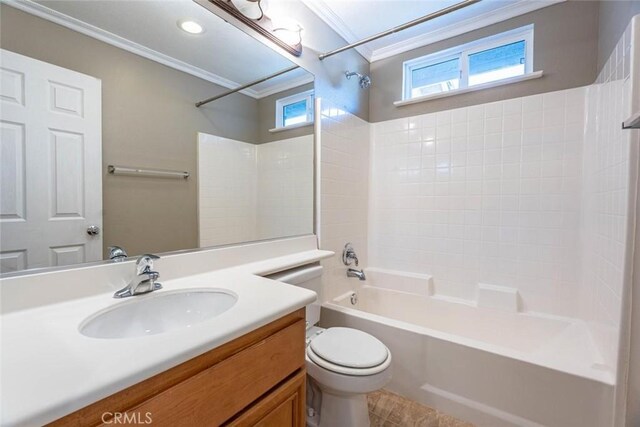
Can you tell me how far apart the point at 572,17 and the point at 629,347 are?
1.93 meters

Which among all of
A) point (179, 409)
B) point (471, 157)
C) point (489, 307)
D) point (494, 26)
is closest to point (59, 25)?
point (179, 409)

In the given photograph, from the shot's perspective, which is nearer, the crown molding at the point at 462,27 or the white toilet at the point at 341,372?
the white toilet at the point at 341,372

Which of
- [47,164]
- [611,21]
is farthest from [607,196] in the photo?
[47,164]

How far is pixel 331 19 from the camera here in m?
1.99

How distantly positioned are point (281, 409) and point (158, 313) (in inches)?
20.5

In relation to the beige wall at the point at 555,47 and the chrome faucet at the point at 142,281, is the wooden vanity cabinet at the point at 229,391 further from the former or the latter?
the beige wall at the point at 555,47

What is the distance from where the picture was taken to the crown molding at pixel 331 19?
1837mm

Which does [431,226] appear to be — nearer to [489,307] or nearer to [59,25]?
[489,307]

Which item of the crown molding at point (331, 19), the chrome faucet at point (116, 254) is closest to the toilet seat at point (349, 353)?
the chrome faucet at point (116, 254)

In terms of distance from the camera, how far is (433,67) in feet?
7.75

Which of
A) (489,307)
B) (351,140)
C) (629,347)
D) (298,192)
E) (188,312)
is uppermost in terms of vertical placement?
(351,140)

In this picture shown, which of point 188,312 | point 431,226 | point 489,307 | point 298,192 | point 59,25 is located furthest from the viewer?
point 431,226

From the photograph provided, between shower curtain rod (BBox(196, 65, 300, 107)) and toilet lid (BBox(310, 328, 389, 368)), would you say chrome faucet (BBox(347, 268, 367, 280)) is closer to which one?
toilet lid (BBox(310, 328, 389, 368))

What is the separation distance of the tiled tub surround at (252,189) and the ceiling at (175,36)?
1.09ft
